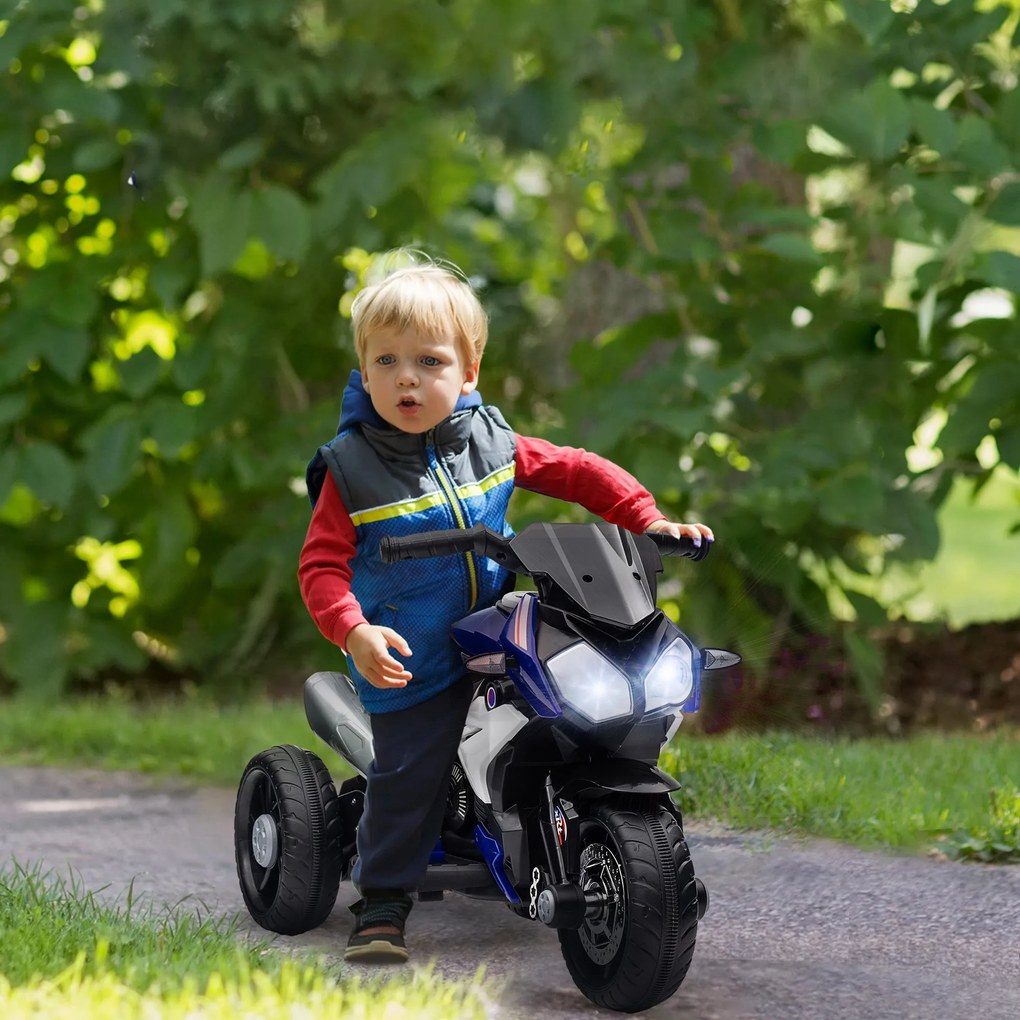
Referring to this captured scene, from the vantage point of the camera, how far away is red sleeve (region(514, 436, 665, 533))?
338 centimetres

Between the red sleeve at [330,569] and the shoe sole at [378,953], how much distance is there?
0.68 metres

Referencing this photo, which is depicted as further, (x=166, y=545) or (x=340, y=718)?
(x=166, y=545)

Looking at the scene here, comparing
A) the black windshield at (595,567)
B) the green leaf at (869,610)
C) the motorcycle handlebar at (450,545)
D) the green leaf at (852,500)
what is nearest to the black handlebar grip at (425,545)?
the motorcycle handlebar at (450,545)

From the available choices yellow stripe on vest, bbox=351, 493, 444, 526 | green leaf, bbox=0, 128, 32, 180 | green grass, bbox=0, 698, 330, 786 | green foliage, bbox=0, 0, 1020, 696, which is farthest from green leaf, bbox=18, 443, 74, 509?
yellow stripe on vest, bbox=351, 493, 444, 526

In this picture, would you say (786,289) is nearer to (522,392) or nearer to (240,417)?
(522,392)

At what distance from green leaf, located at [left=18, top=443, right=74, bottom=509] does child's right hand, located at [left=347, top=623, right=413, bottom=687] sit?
128 inches

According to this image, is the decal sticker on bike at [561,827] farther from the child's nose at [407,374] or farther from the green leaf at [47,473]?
the green leaf at [47,473]

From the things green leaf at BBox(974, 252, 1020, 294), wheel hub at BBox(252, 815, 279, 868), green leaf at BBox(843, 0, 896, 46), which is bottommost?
wheel hub at BBox(252, 815, 279, 868)

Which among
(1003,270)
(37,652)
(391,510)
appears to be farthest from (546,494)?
(37,652)

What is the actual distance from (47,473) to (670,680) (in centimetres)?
364

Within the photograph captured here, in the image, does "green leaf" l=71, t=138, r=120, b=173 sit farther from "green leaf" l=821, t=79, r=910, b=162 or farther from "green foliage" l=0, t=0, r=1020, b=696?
"green leaf" l=821, t=79, r=910, b=162

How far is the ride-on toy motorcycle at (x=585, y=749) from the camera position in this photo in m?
2.83

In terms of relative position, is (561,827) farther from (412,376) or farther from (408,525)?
(412,376)

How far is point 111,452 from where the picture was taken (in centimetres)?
582
